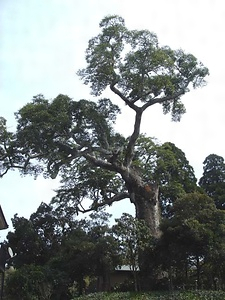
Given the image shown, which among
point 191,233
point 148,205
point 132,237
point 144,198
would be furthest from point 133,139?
point 191,233

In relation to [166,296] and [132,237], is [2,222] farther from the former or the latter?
[166,296]

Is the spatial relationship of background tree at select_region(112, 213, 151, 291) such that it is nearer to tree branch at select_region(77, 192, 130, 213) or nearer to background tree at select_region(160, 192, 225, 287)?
background tree at select_region(160, 192, 225, 287)

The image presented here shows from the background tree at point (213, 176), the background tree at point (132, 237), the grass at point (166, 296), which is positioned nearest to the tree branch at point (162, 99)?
the background tree at point (132, 237)

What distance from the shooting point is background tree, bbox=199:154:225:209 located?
71.1 ft

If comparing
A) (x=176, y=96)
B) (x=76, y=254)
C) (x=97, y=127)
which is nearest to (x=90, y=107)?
(x=97, y=127)

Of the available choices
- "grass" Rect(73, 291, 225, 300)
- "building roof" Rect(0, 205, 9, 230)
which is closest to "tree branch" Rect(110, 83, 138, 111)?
"building roof" Rect(0, 205, 9, 230)

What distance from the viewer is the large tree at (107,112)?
15688 millimetres

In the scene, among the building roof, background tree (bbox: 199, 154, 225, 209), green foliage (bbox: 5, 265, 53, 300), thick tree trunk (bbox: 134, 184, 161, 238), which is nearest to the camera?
the building roof

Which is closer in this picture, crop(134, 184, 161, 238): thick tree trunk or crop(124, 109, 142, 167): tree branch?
crop(134, 184, 161, 238): thick tree trunk

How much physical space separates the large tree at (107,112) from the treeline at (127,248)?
1.68 m

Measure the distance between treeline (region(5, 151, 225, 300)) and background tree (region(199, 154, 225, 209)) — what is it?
272cm

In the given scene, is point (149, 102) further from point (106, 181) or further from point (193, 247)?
point (193, 247)

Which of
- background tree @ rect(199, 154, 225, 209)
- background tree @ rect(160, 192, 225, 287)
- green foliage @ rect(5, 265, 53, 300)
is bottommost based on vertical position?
green foliage @ rect(5, 265, 53, 300)

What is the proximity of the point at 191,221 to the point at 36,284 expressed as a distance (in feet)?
19.8
